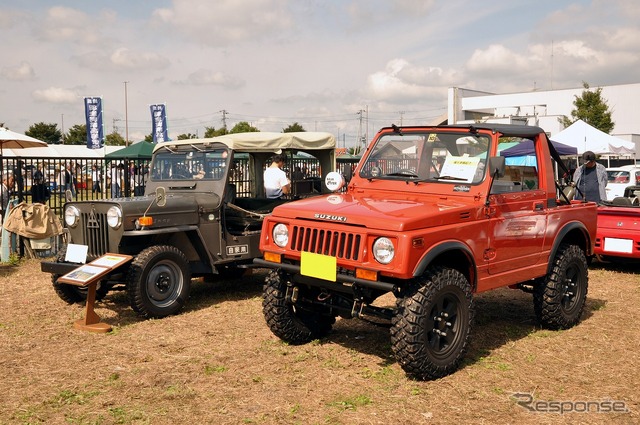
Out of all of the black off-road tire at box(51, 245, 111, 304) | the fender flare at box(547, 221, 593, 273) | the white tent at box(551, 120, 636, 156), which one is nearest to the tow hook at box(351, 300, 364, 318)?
the fender flare at box(547, 221, 593, 273)

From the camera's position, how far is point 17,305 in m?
7.37

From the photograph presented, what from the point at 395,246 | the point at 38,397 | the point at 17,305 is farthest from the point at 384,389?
the point at 17,305

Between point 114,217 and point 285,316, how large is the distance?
2.44 m

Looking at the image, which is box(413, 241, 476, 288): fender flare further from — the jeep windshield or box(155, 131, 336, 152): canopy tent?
box(155, 131, 336, 152): canopy tent

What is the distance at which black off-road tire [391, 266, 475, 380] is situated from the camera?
447 centimetres

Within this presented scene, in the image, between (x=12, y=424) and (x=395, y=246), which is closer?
(x=12, y=424)

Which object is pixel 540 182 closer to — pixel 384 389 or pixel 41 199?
pixel 384 389

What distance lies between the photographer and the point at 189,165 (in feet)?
25.6

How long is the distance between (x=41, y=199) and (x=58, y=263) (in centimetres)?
471

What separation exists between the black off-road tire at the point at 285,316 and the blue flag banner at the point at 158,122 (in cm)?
2738

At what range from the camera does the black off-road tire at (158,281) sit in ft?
21.0

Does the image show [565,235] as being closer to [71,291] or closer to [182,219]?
[182,219]

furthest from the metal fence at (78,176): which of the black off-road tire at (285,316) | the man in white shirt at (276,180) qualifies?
the black off-road tire at (285,316)

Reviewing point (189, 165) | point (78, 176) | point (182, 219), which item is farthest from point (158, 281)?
point (78, 176)
